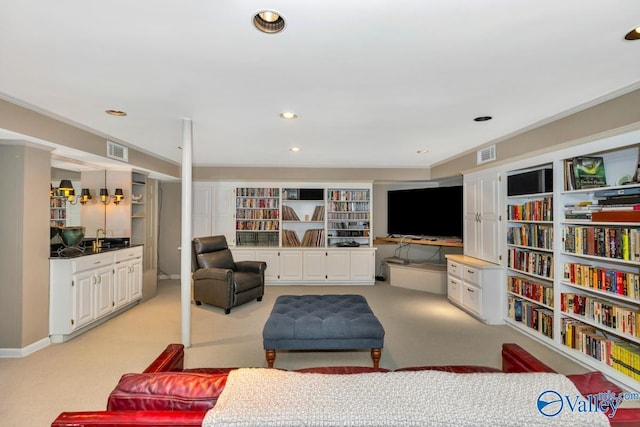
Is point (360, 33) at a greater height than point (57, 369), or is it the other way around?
point (360, 33)

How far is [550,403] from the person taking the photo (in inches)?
37.3

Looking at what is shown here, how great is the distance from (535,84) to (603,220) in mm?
1302

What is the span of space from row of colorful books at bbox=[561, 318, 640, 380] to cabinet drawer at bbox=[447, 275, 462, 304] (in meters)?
1.41

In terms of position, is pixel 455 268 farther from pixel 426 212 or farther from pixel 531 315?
pixel 426 212

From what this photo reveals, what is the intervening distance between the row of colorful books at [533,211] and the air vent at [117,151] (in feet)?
16.0

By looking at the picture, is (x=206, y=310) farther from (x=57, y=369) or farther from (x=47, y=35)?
(x=47, y=35)

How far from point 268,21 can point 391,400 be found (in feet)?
5.48

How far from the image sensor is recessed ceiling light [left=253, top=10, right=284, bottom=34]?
143 centimetres

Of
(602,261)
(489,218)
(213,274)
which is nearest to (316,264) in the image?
(213,274)

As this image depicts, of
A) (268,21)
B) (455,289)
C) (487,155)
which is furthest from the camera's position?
(455,289)

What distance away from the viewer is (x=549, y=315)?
3156 millimetres

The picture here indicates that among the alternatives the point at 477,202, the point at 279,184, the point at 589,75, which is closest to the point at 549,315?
the point at 477,202

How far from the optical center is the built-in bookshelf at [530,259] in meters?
3.16

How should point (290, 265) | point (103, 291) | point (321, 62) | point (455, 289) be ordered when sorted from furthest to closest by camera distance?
point (290, 265)
point (455, 289)
point (103, 291)
point (321, 62)
